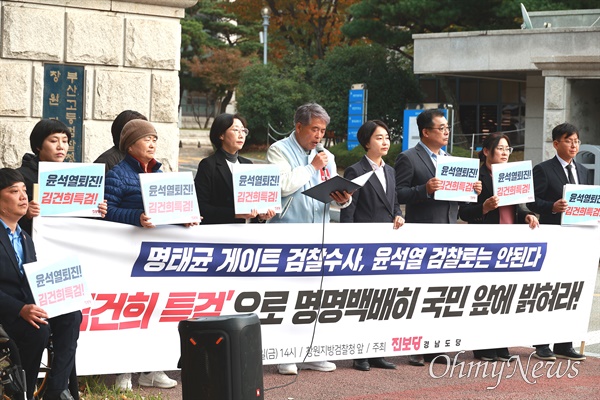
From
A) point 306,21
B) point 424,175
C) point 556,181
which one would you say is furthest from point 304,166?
point 306,21

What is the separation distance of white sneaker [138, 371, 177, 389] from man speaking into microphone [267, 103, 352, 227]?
1.51m

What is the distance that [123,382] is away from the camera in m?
7.31

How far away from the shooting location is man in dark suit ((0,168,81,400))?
6.16 meters

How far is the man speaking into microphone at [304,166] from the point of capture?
25.6 feet

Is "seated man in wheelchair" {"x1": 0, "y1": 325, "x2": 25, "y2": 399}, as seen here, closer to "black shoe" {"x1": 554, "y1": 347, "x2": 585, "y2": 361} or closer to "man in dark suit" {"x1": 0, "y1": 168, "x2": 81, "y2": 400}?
"man in dark suit" {"x1": 0, "y1": 168, "x2": 81, "y2": 400}

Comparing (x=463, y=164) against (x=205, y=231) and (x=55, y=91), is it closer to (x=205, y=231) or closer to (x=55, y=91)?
(x=205, y=231)

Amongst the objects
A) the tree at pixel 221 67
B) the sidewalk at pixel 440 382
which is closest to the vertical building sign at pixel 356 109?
the tree at pixel 221 67

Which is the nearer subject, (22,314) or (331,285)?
(22,314)

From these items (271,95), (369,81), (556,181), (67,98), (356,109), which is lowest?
(556,181)

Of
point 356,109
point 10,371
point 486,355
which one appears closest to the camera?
point 10,371

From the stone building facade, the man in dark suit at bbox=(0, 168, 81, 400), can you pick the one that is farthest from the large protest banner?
the stone building facade

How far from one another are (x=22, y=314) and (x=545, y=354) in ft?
16.2

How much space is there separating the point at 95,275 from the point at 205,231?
0.86 metres

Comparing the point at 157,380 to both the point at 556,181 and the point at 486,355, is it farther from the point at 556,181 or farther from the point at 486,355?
the point at 556,181
